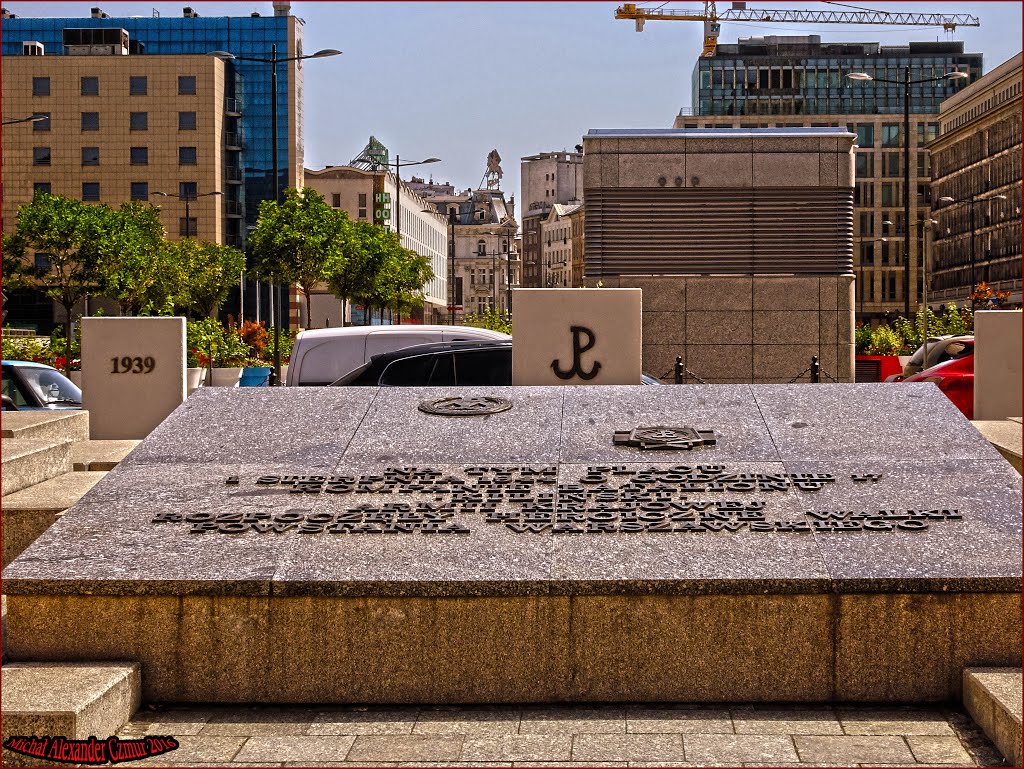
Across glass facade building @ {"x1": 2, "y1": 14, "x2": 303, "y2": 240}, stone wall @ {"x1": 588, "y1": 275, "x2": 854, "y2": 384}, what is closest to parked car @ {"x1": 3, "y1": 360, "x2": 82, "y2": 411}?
stone wall @ {"x1": 588, "y1": 275, "x2": 854, "y2": 384}

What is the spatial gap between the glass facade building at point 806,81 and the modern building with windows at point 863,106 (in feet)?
0.30

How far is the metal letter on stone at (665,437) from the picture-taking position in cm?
809

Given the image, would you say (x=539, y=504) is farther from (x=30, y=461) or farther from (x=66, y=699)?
(x=30, y=461)

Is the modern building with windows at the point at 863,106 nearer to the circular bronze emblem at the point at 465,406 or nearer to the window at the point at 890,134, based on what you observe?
the window at the point at 890,134

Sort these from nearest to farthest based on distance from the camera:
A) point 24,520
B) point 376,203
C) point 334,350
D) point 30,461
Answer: point 24,520, point 30,461, point 334,350, point 376,203

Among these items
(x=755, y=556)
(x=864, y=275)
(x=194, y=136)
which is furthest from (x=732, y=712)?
(x=864, y=275)

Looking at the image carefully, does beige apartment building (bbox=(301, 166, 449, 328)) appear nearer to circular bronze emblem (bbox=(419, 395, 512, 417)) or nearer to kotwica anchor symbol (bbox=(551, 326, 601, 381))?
kotwica anchor symbol (bbox=(551, 326, 601, 381))

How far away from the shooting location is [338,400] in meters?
8.96

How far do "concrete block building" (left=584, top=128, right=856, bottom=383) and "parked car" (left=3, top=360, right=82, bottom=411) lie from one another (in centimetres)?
830

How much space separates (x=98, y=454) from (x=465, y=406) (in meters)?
4.34

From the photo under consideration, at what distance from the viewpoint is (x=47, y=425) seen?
11.9m

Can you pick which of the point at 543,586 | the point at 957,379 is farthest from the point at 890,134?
the point at 543,586

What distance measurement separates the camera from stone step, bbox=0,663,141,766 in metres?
5.68

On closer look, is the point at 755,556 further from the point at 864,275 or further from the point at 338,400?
the point at 864,275
